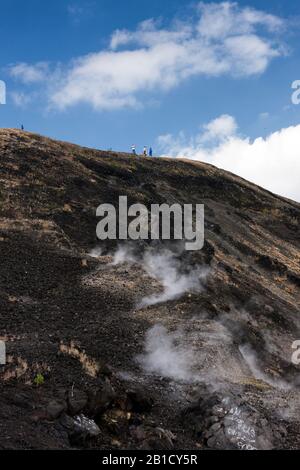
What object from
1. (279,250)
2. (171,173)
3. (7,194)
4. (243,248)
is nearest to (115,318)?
(7,194)

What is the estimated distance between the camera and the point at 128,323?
25.0 m

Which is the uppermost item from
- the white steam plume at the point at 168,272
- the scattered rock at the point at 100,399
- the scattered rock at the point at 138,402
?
the white steam plume at the point at 168,272

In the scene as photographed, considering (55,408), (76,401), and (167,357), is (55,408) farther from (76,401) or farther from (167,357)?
(167,357)

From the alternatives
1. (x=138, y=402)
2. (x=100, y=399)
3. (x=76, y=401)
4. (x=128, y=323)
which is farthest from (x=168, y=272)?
(x=76, y=401)

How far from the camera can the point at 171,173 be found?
192ft

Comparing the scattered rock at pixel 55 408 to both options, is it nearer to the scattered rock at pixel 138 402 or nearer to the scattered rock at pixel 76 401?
the scattered rock at pixel 76 401

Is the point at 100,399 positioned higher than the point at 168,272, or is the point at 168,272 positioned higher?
the point at 168,272

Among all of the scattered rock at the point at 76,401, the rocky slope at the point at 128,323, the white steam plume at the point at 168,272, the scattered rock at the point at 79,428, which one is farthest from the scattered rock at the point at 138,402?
the white steam plume at the point at 168,272

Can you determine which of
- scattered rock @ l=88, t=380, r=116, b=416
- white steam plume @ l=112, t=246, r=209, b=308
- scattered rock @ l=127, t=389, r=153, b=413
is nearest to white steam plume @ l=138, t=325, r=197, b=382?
scattered rock @ l=127, t=389, r=153, b=413

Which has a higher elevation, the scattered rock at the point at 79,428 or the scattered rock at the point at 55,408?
the scattered rock at the point at 55,408

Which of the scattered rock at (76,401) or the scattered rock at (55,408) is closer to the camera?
the scattered rock at (55,408)

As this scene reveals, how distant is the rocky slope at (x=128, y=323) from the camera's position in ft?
54.8
